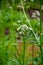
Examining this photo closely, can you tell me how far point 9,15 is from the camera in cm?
324

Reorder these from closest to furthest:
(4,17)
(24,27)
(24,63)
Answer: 1. (24,27)
2. (24,63)
3. (4,17)

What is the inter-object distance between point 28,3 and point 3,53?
1.61ft

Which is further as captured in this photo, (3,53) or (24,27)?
(3,53)

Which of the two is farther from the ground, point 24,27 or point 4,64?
point 24,27

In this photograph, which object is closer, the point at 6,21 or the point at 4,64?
the point at 4,64

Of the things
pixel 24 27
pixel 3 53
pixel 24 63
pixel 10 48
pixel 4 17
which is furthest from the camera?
pixel 4 17

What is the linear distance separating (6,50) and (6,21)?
801 millimetres

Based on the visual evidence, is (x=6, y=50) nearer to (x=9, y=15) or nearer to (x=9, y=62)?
(x=9, y=62)

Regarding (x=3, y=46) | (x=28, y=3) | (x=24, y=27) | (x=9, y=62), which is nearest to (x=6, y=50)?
(x=3, y=46)

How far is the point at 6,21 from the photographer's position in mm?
3234

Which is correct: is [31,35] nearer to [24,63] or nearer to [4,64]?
[24,63]

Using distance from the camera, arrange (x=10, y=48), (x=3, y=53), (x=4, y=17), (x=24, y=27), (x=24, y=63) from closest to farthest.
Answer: (x=24, y=27) → (x=24, y=63) → (x=3, y=53) → (x=10, y=48) → (x=4, y=17)

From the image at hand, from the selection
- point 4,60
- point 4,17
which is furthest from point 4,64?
point 4,17

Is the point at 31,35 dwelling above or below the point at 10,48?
above
